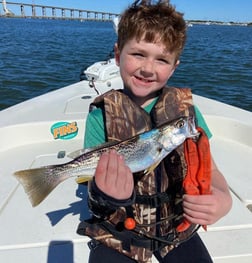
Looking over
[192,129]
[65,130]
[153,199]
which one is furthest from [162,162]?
[65,130]

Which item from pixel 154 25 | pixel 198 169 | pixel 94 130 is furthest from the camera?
pixel 94 130

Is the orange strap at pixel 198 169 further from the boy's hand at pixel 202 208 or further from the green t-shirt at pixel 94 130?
the green t-shirt at pixel 94 130

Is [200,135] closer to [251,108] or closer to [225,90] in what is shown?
[251,108]

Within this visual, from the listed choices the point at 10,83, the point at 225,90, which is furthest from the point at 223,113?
the point at 10,83

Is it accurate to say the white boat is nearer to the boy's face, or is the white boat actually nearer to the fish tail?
the fish tail

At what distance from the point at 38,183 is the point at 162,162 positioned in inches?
29.6

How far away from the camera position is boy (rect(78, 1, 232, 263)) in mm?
1984

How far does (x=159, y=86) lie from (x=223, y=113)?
271 centimetres

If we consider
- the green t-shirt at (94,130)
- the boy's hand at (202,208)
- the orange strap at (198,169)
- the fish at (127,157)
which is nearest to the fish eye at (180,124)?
the fish at (127,157)

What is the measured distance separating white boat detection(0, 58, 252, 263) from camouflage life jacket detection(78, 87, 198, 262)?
1.19ft

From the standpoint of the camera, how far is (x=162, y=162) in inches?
80.0

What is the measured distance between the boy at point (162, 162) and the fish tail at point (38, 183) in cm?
32

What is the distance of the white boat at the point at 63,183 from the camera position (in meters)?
2.33

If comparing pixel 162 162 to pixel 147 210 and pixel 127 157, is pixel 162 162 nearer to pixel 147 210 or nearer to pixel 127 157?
pixel 147 210
